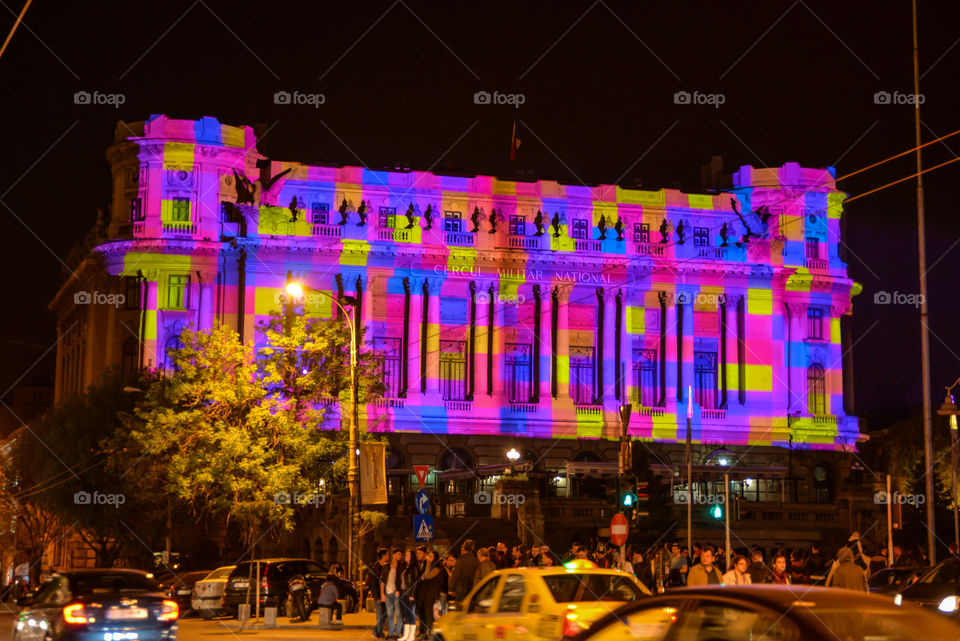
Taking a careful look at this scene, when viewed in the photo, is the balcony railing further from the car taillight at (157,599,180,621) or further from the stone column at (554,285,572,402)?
the car taillight at (157,599,180,621)

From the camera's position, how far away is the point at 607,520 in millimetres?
53938

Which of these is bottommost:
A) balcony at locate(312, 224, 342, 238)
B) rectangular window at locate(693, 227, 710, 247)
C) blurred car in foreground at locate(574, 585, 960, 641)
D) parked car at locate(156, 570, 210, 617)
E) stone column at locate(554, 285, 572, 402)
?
parked car at locate(156, 570, 210, 617)

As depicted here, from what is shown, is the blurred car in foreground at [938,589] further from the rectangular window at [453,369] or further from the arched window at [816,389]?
the arched window at [816,389]

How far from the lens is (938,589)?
24172 millimetres

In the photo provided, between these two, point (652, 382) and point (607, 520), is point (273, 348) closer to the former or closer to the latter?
point (607, 520)

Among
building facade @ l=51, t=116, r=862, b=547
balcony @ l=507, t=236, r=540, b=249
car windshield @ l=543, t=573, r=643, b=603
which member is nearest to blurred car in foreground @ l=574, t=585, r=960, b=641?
car windshield @ l=543, t=573, r=643, b=603

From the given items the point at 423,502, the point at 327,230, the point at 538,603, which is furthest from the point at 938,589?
the point at 327,230

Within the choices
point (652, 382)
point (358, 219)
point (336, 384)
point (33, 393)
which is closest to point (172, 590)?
point (336, 384)

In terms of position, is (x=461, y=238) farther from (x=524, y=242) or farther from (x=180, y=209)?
(x=180, y=209)

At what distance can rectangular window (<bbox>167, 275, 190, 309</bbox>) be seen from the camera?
2744 inches

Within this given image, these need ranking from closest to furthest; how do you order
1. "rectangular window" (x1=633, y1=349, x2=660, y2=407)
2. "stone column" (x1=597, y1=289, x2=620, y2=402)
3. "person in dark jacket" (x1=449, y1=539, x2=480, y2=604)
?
"person in dark jacket" (x1=449, y1=539, x2=480, y2=604), "stone column" (x1=597, y1=289, x2=620, y2=402), "rectangular window" (x1=633, y1=349, x2=660, y2=407)

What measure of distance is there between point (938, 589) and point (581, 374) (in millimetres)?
51795

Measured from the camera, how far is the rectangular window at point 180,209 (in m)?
70.4

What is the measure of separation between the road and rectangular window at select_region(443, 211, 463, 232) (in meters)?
40.7
